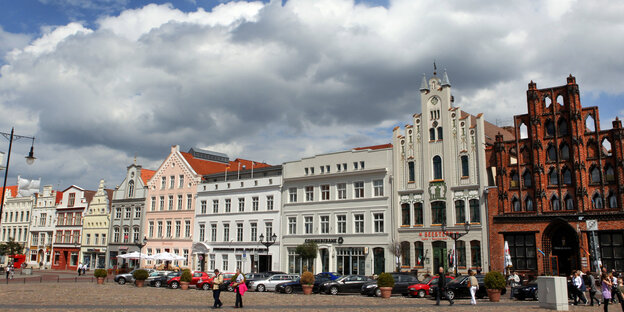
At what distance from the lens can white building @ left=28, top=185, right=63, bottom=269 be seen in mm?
83750

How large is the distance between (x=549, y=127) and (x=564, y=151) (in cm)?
246

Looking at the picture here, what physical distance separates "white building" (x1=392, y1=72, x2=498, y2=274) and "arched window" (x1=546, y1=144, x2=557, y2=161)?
5236mm

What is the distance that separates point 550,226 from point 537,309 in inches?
871

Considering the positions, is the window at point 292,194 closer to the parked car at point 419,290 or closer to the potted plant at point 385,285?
the parked car at point 419,290

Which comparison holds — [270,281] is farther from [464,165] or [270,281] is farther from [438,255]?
[464,165]

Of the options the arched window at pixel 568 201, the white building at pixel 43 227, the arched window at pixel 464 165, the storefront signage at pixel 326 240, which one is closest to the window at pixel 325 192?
the storefront signage at pixel 326 240

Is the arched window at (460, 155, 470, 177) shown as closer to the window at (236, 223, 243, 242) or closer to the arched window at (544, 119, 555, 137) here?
the arched window at (544, 119, 555, 137)

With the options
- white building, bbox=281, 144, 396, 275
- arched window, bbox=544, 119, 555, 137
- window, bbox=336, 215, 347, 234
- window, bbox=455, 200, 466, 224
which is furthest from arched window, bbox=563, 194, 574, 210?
window, bbox=336, 215, 347, 234

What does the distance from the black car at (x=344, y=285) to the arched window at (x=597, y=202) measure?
20.4 m

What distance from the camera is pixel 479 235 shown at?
46.2 meters

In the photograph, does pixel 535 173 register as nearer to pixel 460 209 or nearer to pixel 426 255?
pixel 460 209

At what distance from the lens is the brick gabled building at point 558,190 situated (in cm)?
4166

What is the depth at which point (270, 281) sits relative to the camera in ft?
127

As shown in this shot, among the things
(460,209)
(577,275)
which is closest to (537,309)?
(577,275)
